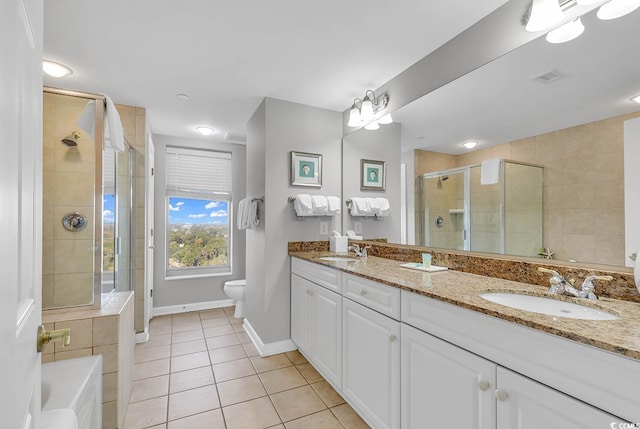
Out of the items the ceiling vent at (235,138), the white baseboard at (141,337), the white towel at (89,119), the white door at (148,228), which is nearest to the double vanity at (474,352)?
the white towel at (89,119)

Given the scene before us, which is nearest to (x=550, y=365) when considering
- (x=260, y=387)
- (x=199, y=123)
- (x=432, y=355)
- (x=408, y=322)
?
(x=432, y=355)

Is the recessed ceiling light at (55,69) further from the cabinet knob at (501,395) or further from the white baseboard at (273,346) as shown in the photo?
the cabinet knob at (501,395)

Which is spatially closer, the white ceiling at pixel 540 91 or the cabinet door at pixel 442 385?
the cabinet door at pixel 442 385

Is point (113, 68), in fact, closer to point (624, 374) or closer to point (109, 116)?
point (109, 116)

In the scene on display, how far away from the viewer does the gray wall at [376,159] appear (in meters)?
2.41

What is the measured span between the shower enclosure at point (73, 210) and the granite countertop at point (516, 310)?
1.70 m

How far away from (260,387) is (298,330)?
0.55m

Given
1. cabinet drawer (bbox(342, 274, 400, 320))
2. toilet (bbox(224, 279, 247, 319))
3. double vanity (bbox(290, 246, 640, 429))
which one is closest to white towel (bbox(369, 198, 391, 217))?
double vanity (bbox(290, 246, 640, 429))

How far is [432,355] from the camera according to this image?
4.07 feet

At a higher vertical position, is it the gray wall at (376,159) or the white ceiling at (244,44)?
the white ceiling at (244,44)

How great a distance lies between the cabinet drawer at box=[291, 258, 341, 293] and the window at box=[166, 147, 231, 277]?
1.85 meters

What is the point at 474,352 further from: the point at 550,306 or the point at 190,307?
the point at 190,307

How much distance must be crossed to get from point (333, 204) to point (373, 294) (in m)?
1.27

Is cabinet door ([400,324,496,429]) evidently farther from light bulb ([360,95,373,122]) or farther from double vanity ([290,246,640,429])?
light bulb ([360,95,373,122])
